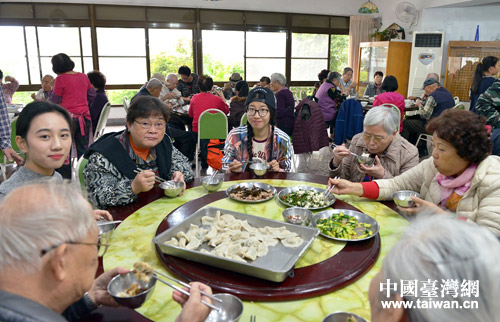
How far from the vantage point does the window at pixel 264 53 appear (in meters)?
8.84

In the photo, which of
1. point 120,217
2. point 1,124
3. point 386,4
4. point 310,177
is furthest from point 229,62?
point 120,217

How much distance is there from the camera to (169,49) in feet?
27.4

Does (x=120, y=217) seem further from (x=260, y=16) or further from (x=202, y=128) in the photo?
(x=260, y=16)

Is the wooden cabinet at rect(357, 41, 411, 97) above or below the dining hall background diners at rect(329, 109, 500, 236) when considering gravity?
above

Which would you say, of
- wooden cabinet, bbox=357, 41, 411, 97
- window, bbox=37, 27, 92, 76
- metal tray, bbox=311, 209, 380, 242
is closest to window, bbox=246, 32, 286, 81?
wooden cabinet, bbox=357, 41, 411, 97

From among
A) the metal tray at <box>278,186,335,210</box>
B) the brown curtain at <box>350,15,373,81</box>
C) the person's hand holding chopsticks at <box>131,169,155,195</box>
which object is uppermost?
the brown curtain at <box>350,15,373,81</box>

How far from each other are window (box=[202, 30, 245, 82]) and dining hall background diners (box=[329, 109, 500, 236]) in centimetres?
747

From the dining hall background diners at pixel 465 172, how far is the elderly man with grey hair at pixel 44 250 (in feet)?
4.27

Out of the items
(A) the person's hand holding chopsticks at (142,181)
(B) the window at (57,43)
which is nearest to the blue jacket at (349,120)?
(A) the person's hand holding chopsticks at (142,181)

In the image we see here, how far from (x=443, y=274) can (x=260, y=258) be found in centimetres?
69

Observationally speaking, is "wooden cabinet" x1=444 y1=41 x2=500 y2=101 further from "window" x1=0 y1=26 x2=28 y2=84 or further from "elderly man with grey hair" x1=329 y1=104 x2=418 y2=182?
"window" x1=0 y1=26 x2=28 y2=84

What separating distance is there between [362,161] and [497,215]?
835mm

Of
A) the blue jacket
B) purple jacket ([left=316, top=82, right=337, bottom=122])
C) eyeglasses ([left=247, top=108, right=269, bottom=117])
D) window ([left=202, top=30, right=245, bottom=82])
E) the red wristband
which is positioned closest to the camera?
the red wristband

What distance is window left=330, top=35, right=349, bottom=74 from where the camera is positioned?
9.34 metres
